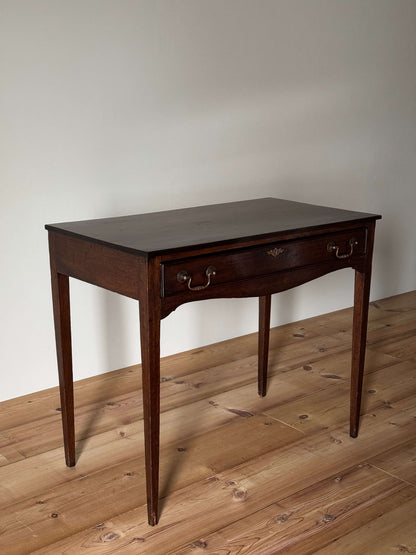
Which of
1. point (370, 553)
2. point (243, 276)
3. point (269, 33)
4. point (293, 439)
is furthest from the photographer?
point (269, 33)

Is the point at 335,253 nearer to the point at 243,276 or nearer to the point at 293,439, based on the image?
the point at 243,276

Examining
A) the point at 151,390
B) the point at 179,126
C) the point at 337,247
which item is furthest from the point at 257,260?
the point at 179,126

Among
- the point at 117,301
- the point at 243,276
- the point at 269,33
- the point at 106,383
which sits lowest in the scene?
the point at 106,383

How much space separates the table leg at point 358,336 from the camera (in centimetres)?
251

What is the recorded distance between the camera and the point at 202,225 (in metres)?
2.28

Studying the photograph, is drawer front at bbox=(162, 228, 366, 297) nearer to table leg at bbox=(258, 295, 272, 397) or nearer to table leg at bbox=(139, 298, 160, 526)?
table leg at bbox=(139, 298, 160, 526)

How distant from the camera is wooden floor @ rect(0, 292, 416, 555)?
2.04 meters

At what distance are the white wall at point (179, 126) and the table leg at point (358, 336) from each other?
3.48ft

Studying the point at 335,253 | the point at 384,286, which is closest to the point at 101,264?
the point at 335,253

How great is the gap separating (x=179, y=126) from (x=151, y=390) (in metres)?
1.56

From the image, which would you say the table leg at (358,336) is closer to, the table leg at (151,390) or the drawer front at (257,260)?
the drawer front at (257,260)

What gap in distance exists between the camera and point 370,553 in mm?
1974

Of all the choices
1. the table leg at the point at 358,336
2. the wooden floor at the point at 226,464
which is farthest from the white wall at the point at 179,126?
the table leg at the point at 358,336

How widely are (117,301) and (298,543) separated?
58.7 inches
